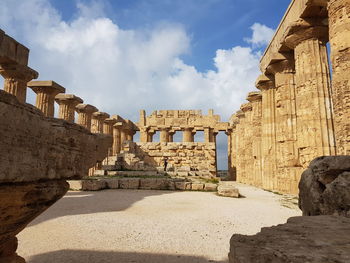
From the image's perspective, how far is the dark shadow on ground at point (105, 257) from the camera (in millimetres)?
2959

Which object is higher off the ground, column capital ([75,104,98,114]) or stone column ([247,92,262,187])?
column capital ([75,104,98,114])

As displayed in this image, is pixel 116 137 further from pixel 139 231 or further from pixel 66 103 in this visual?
pixel 139 231

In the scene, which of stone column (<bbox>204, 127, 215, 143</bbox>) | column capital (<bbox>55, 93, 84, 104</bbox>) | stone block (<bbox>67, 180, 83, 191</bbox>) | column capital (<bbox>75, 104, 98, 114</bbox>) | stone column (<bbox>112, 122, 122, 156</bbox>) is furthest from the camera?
stone column (<bbox>204, 127, 215, 143</bbox>)

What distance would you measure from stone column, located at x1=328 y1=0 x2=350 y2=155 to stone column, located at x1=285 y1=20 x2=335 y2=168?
2.06 metres

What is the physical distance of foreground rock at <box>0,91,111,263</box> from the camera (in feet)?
5.14

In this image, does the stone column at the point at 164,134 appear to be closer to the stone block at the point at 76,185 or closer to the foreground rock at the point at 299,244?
the stone block at the point at 76,185

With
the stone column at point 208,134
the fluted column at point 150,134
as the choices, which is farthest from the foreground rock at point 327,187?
the fluted column at point 150,134

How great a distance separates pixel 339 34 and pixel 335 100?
188cm

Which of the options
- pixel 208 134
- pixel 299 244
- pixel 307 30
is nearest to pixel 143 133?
pixel 208 134

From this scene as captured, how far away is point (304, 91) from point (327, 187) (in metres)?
7.54

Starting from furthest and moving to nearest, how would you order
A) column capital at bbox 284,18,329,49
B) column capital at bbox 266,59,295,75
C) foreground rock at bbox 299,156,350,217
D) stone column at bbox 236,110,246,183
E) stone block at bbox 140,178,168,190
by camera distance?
stone column at bbox 236,110,246,183, column capital at bbox 266,59,295,75, stone block at bbox 140,178,168,190, column capital at bbox 284,18,329,49, foreground rock at bbox 299,156,350,217

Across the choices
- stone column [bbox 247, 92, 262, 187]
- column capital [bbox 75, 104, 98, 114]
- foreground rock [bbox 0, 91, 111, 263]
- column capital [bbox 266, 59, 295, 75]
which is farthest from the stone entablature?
foreground rock [bbox 0, 91, 111, 263]

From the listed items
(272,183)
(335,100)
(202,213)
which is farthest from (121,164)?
(335,100)

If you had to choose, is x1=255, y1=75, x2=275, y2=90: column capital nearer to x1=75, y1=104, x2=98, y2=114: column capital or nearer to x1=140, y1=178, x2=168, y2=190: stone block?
x1=140, y1=178, x2=168, y2=190: stone block
